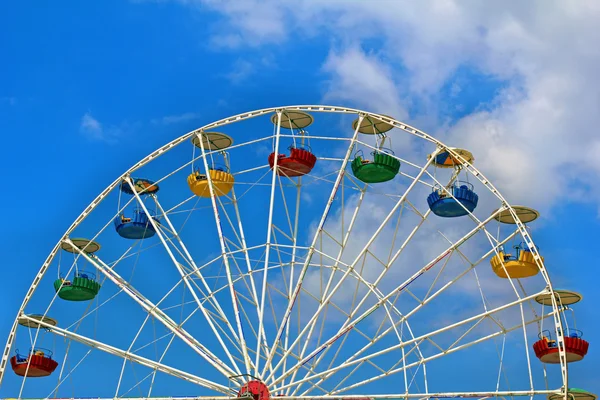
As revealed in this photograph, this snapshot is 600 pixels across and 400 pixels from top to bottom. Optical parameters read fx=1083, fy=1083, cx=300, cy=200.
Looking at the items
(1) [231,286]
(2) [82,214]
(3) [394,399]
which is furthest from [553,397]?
(2) [82,214]

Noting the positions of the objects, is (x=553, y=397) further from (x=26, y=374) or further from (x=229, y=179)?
(x=26, y=374)

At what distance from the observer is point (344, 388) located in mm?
34250

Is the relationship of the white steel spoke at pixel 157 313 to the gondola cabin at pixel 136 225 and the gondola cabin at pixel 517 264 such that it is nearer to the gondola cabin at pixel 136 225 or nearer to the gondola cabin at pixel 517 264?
the gondola cabin at pixel 136 225

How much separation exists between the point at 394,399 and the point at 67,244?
13.2m

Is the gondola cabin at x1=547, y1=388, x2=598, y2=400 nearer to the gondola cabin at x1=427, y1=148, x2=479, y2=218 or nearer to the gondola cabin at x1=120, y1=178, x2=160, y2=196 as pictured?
the gondola cabin at x1=427, y1=148, x2=479, y2=218

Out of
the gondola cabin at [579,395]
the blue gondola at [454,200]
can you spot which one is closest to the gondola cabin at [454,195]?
the blue gondola at [454,200]

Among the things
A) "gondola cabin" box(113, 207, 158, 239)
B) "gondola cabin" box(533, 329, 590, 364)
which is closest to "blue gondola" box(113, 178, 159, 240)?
"gondola cabin" box(113, 207, 158, 239)

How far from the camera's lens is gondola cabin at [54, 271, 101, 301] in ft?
128

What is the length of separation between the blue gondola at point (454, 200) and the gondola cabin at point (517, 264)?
1.92m

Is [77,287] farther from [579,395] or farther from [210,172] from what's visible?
[579,395]

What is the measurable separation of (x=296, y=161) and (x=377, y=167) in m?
2.90

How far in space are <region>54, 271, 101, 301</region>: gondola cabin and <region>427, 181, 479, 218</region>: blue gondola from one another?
495 inches

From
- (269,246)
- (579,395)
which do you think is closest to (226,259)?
(269,246)

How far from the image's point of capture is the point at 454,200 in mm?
36000
